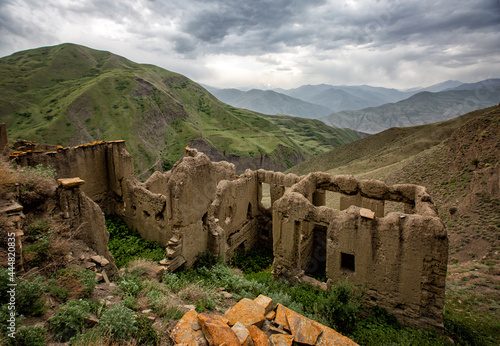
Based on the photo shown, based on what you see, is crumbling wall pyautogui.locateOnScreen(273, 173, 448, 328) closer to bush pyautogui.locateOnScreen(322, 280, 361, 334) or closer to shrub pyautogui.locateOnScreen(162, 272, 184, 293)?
bush pyautogui.locateOnScreen(322, 280, 361, 334)

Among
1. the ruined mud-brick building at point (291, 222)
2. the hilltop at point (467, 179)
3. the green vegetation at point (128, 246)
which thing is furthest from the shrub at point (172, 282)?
the hilltop at point (467, 179)

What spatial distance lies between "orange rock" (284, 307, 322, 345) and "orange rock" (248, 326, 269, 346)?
0.80 meters

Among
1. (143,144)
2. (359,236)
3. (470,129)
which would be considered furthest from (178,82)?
(359,236)

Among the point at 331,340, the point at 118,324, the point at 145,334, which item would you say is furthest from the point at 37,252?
the point at 331,340

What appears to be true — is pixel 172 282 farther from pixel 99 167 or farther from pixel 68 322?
pixel 99 167

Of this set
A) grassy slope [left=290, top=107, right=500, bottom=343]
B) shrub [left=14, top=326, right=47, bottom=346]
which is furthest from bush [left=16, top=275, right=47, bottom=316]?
grassy slope [left=290, top=107, right=500, bottom=343]

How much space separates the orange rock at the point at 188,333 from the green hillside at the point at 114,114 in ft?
216

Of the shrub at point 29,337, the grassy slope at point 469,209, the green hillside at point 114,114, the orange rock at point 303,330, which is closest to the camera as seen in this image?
the shrub at point 29,337

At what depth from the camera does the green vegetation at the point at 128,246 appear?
11.1 m

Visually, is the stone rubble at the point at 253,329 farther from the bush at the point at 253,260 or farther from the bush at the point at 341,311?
the bush at the point at 253,260

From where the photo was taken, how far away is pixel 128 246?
1192cm

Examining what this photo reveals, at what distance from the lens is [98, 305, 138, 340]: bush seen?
16.1ft

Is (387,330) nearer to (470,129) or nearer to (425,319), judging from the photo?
(425,319)

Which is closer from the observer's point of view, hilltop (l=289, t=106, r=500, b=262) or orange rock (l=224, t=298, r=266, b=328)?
orange rock (l=224, t=298, r=266, b=328)
